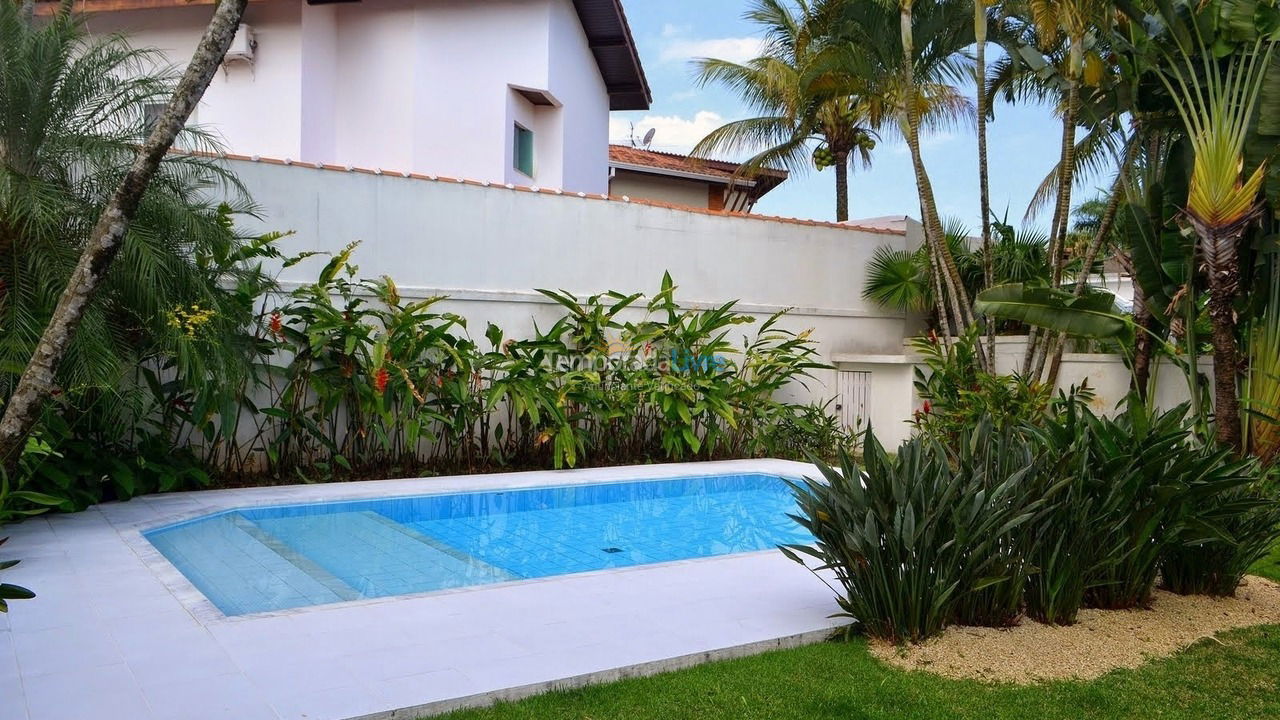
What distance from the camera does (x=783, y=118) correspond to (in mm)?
19938

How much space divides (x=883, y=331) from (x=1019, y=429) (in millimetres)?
8993

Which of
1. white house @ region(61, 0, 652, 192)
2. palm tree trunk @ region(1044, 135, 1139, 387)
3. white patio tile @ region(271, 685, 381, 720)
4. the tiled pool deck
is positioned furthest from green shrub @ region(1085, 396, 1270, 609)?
white house @ region(61, 0, 652, 192)

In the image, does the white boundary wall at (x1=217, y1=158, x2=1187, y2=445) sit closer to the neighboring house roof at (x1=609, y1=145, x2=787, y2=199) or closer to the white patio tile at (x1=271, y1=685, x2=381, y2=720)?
the white patio tile at (x1=271, y1=685, x2=381, y2=720)

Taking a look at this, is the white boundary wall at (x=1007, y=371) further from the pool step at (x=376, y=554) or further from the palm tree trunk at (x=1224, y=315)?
the pool step at (x=376, y=554)

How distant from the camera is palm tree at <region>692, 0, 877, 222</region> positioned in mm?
18266

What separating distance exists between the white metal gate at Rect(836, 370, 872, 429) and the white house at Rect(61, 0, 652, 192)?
5912 millimetres

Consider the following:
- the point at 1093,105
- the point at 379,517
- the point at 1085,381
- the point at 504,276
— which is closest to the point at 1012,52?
the point at 1093,105

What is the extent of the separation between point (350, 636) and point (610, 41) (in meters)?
14.5

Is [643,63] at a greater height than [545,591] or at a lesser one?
greater

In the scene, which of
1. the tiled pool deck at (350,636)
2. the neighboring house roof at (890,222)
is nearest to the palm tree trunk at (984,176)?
the neighboring house roof at (890,222)

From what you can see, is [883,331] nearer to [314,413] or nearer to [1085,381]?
[1085,381]

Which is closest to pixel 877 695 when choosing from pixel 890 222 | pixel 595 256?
pixel 595 256

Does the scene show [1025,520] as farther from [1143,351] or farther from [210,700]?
[1143,351]

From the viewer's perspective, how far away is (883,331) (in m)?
14.7
